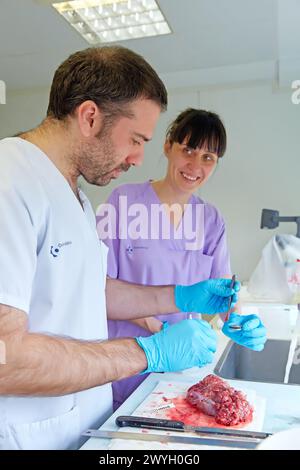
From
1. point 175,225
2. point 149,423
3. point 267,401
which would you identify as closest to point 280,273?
point 175,225

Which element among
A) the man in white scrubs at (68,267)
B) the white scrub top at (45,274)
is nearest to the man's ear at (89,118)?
the man in white scrubs at (68,267)

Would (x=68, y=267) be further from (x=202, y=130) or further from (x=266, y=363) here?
(x=266, y=363)

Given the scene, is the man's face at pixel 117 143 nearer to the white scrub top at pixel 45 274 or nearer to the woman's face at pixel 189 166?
the white scrub top at pixel 45 274

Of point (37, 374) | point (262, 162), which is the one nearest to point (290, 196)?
point (262, 162)

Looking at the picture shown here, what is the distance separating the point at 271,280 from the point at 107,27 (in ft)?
5.30

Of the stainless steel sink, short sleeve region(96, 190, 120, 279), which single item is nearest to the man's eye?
short sleeve region(96, 190, 120, 279)

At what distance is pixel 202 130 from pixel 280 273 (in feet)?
3.26

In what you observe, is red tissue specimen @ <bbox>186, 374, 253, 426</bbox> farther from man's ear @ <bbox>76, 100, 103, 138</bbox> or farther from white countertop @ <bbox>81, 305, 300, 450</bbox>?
man's ear @ <bbox>76, 100, 103, 138</bbox>

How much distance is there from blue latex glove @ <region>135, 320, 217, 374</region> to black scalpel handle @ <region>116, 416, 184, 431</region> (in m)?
0.10

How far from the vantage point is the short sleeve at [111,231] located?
1.50 metres

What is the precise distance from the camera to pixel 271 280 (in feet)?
7.32

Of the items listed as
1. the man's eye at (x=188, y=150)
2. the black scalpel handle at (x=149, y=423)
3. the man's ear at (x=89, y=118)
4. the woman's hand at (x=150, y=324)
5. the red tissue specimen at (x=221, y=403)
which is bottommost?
the black scalpel handle at (x=149, y=423)

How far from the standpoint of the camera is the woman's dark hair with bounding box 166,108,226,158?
159 cm
